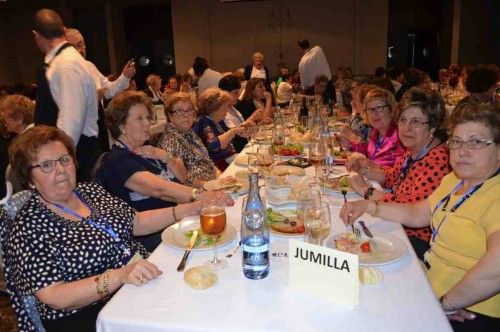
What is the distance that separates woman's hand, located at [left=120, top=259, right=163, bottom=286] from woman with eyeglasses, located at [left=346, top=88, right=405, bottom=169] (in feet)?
6.13

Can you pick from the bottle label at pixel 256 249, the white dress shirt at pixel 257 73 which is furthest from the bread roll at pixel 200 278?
the white dress shirt at pixel 257 73

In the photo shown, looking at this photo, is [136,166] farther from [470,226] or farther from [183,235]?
[470,226]

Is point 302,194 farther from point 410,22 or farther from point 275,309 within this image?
point 410,22

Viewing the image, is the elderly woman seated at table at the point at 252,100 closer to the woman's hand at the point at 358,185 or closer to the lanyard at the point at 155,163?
the lanyard at the point at 155,163

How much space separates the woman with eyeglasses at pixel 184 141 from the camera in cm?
292

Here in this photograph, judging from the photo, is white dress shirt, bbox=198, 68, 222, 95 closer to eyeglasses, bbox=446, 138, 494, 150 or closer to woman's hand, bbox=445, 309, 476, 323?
eyeglasses, bbox=446, 138, 494, 150

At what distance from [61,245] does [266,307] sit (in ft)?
2.47

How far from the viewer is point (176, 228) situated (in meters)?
1.71

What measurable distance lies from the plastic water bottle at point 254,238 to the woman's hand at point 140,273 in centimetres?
28

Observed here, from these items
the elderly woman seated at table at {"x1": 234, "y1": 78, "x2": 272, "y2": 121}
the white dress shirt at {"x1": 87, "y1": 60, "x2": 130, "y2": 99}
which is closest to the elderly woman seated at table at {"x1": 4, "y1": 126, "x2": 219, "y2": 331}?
the white dress shirt at {"x1": 87, "y1": 60, "x2": 130, "y2": 99}

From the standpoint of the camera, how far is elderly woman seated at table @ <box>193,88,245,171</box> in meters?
3.60

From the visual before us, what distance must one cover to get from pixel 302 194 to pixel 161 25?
37.0ft

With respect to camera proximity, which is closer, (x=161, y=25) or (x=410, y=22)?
(x=410, y=22)

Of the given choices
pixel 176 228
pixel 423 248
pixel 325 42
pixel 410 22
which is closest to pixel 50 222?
pixel 176 228
